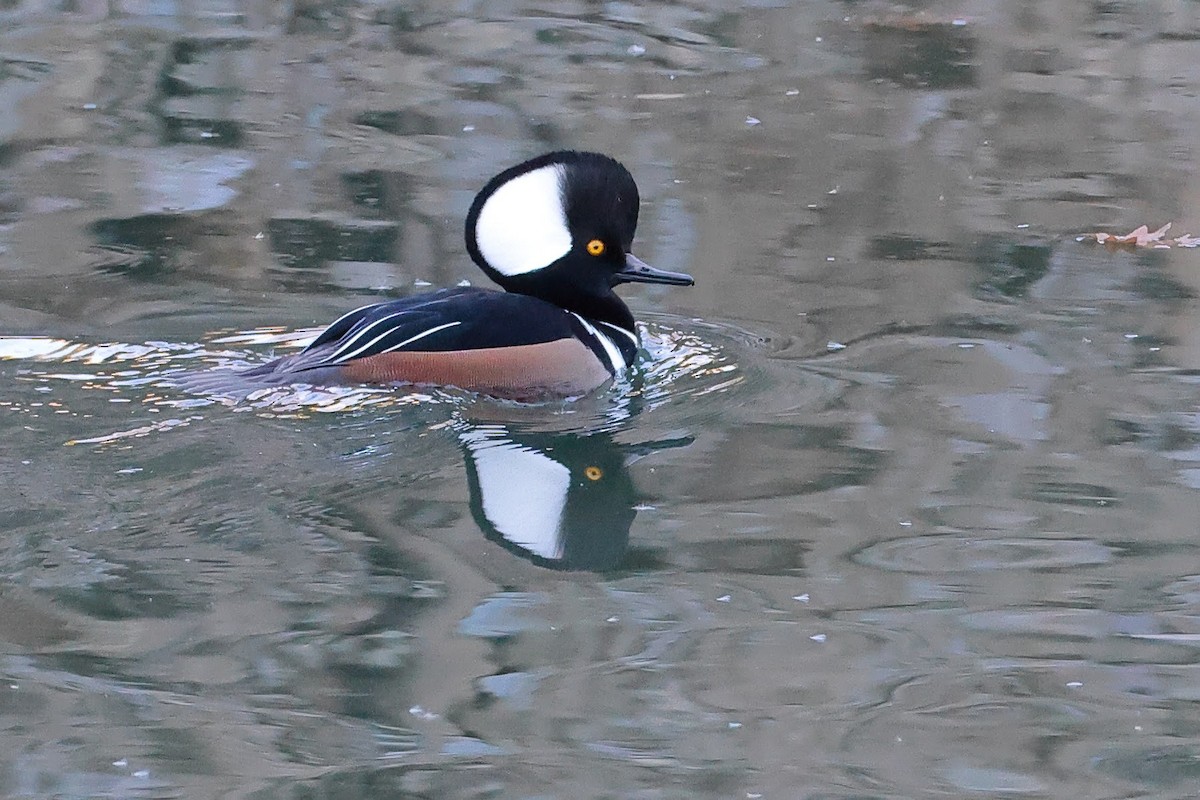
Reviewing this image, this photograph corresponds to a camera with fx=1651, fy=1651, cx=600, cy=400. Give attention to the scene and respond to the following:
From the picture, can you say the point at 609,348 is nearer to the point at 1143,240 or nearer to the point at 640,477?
the point at 640,477

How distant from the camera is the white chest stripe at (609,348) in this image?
19.2ft

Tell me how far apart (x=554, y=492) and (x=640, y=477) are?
28cm

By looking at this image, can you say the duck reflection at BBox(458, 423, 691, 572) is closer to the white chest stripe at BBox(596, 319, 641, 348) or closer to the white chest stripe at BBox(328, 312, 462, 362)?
the white chest stripe at BBox(328, 312, 462, 362)

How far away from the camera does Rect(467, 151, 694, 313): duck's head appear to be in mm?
5699

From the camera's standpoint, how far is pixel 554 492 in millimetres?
4969

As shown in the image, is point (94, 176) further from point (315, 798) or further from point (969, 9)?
point (969, 9)

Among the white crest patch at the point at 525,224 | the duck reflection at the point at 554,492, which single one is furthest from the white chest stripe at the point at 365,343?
the white crest patch at the point at 525,224

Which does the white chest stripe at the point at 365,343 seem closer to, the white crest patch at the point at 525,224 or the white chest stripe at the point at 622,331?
the white crest patch at the point at 525,224

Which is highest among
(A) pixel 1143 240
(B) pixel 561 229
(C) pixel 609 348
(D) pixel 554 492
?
(B) pixel 561 229

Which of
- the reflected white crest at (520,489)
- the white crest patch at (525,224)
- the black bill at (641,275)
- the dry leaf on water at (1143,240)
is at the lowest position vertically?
the reflected white crest at (520,489)

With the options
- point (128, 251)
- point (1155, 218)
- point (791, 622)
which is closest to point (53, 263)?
point (128, 251)

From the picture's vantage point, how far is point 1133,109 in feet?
33.7

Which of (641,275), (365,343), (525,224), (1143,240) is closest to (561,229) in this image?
(525,224)

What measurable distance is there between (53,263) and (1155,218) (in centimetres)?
507
